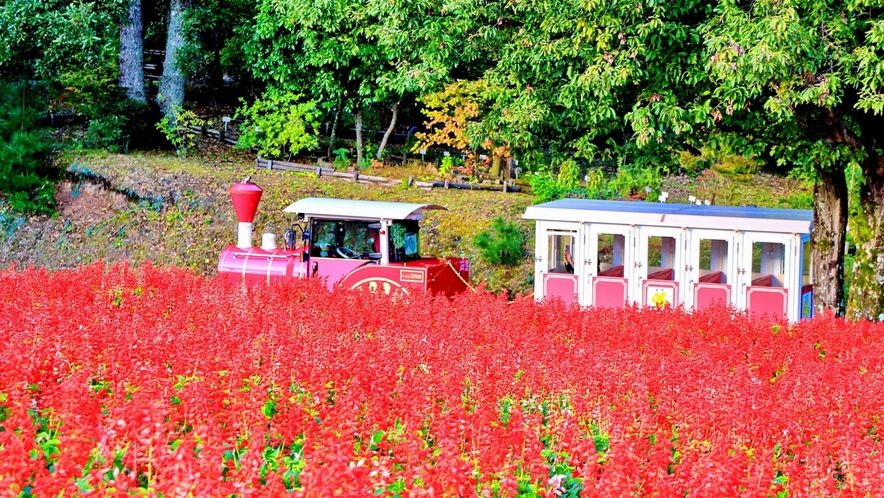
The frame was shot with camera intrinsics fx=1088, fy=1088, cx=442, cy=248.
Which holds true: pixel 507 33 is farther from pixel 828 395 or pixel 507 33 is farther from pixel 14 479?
pixel 14 479

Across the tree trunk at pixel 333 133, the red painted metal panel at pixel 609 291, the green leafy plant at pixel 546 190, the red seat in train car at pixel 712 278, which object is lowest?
the red painted metal panel at pixel 609 291

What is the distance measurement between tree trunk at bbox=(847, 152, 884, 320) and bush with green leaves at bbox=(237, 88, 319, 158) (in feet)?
62.4

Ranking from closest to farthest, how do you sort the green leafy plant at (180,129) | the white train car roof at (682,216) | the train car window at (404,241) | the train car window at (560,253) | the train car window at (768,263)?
the train car window at (404,241)
the white train car roof at (682,216)
the train car window at (768,263)
the train car window at (560,253)
the green leafy plant at (180,129)

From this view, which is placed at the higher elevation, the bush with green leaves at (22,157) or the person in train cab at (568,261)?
the bush with green leaves at (22,157)

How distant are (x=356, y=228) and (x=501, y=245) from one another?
305 inches

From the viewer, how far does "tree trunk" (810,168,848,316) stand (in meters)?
19.1

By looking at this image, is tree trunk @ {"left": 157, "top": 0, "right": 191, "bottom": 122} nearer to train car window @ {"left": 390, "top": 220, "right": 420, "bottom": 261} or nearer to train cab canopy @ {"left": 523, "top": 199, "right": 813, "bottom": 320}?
train car window @ {"left": 390, "top": 220, "right": 420, "bottom": 261}

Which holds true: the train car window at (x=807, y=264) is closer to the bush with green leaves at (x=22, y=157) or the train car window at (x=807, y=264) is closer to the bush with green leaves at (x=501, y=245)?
the bush with green leaves at (x=501, y=245)

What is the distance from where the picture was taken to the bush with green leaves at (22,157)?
30.5 meters

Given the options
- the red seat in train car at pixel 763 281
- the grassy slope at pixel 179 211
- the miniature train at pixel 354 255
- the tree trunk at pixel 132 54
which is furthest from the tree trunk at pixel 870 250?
the tree trunk at pixel 132 54

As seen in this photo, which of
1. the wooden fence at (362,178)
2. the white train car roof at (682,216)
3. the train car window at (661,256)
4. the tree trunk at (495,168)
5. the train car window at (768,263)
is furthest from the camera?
the tree trunk at (495,168)

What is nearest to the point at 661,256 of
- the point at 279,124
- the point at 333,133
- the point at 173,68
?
the point at 279,124

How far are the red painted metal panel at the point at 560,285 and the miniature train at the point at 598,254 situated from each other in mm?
18

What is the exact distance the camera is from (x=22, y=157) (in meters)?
30.6
